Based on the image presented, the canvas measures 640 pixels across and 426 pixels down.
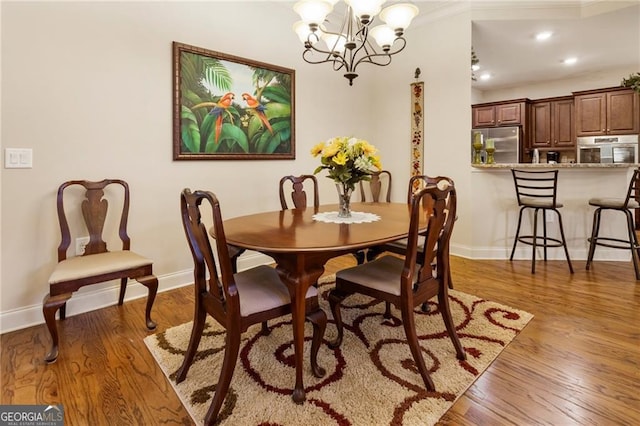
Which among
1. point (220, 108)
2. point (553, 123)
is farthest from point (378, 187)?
point (553, 123)

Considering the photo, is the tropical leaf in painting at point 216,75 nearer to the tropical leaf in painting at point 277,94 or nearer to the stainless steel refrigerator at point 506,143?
the tropical leaf in painting at point 277,94

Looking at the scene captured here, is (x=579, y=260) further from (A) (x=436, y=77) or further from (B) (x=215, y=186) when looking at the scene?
(B) (x=215, y=186)

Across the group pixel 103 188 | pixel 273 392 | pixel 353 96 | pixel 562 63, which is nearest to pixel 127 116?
pixel 103 188

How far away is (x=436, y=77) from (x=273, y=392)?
366cm

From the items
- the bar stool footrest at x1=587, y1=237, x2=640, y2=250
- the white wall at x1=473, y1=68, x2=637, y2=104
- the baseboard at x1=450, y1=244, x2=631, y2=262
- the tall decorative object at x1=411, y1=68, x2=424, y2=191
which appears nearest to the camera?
the bar stool footrest at x1=587, y1=237, x2=640, y2=250

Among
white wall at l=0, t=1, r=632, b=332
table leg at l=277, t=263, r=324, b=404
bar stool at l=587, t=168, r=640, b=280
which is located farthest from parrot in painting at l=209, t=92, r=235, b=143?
bar stool at l=587, t=168, r=640, b=280

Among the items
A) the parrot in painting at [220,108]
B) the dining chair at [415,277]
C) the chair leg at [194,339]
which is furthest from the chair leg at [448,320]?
Answer: the parrot in painting at [220,108]

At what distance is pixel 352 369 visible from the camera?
68.4 inches

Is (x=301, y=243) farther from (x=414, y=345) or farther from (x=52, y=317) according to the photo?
(x=52, y=317)

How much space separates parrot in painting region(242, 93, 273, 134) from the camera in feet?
10.6

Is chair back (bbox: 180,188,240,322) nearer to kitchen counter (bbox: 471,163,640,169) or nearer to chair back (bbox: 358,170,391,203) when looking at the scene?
chair back (bbox: 358,170,391,203)

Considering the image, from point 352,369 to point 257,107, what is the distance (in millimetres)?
2494

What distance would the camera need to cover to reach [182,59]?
279 centimetres

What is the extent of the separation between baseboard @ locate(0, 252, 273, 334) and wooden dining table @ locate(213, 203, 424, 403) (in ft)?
3.92
